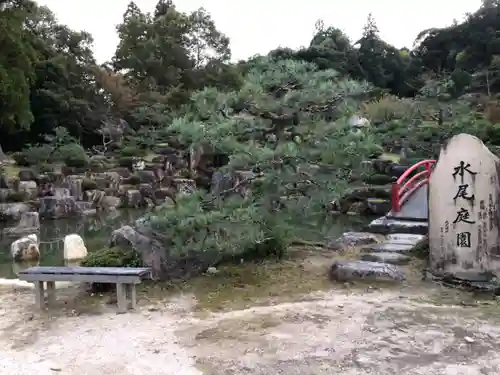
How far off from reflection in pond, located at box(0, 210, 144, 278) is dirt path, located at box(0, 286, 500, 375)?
350 centimetres

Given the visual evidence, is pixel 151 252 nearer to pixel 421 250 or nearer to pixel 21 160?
pixel 421 250

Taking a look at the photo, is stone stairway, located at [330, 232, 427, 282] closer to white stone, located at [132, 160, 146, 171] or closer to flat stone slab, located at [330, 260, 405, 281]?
flat stone slab, located at [330, 260, 405, 281]

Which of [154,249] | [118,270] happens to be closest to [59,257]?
[154,249]

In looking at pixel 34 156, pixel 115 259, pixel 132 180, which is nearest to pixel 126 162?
pixel 132 180

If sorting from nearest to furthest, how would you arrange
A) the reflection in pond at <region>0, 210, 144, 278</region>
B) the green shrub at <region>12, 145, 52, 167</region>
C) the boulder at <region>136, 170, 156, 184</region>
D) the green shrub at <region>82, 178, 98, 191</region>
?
1. the reflection in pond at <region>0, 210, 144, 278</region>
2. the green shrub at <region>82, 178, 98, 191</region>
3. the green shrub at <region>12, 145, 52, 167</region>
4. the boulder at <region>136, 170, 156, 184</region>

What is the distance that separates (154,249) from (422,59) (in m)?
29.5

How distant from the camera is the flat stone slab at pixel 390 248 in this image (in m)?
6.00

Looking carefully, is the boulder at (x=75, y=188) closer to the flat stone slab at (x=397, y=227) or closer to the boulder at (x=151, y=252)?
the flat stone slab at (x=397, y=227)

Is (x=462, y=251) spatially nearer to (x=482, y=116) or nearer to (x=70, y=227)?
(x=70, y=227)

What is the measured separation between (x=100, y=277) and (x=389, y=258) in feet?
10.2

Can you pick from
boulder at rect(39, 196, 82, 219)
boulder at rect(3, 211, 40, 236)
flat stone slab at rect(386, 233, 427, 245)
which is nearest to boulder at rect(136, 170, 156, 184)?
boulder at rect(39, 196, 82, 219)

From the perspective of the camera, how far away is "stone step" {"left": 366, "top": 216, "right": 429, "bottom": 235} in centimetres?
722

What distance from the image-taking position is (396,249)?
6.04 metres

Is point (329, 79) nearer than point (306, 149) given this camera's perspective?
No
